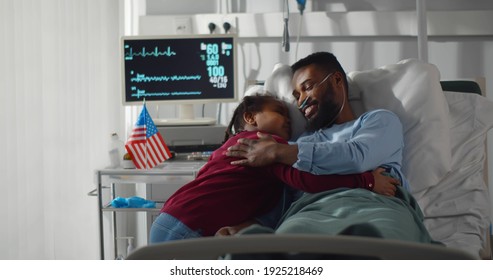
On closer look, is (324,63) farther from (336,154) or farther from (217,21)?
(217,21)

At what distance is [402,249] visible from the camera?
3.11 ft

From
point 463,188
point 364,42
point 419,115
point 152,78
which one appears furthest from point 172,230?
point 364,42

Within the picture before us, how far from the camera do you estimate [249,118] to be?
1.98 m

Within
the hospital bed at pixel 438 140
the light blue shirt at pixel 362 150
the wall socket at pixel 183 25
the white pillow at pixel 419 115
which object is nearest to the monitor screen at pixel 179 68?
the wall socket at pixel 183 25

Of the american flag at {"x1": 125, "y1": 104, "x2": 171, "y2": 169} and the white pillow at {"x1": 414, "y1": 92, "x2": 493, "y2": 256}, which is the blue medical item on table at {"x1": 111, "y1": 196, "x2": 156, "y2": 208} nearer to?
the american flag at {"x1": 125, "y1": 104, "x2": 171, "y2": 169}

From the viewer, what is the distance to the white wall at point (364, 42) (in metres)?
3.23

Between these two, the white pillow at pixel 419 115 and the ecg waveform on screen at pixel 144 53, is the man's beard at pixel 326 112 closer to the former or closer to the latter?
the white pillow at pixel 419 115

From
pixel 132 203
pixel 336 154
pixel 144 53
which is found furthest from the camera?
pixel 144 53

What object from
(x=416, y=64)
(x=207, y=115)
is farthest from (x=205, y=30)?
(x=416, y=64)

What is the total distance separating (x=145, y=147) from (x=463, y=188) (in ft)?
3.82

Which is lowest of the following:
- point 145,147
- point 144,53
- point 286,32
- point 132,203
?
point 132,203

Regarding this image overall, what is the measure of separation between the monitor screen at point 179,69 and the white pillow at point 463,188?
1050mm
